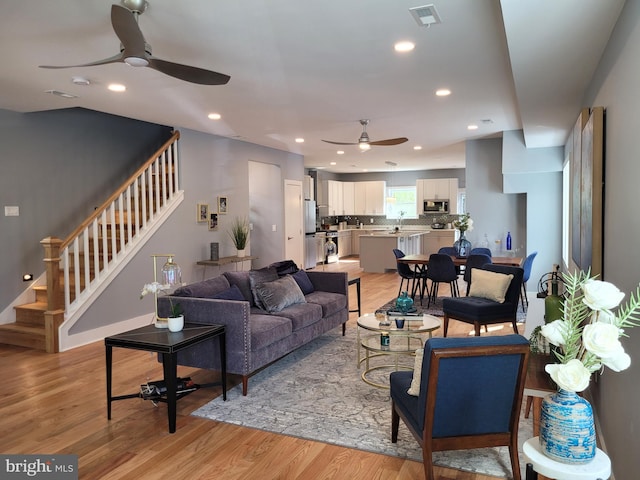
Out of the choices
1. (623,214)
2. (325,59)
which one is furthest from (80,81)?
(623,214)

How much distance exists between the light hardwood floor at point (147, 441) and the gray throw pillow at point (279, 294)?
785mm

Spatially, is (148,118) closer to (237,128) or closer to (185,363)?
(237,128)

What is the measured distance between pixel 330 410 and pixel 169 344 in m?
1.24

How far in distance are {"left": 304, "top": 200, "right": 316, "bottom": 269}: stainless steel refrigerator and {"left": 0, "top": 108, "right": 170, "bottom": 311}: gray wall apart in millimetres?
4487

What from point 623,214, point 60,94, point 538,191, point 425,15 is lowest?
point 623,214

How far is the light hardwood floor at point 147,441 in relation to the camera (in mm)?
2674

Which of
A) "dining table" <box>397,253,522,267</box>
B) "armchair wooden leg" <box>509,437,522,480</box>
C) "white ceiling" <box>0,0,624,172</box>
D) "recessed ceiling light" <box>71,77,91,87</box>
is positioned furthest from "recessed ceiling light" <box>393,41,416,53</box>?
"dining table" <box>397,253,522,267</box>

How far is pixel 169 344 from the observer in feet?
10.4

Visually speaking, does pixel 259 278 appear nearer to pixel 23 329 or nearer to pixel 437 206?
pixel 23 329

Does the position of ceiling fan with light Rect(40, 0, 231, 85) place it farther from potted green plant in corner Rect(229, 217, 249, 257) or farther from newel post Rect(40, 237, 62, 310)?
potted green plant in corner Rect(229, 217, 249, 257)

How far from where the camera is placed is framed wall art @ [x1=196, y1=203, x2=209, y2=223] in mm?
7227

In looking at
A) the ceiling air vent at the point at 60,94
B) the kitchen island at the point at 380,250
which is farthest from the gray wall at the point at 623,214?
the kitchen island at the point at 380,250

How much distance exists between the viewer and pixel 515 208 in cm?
809

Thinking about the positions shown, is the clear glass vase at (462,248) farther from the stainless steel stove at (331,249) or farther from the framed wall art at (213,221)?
the stainless steel stove at (331,249)
